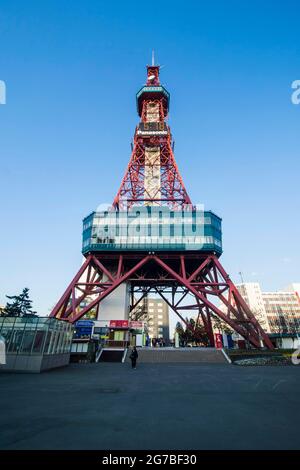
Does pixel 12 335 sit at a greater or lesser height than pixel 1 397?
greater

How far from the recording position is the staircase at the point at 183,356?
28.0 m

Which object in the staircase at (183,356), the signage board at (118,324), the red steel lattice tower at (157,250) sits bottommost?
the staircase at (183,356)

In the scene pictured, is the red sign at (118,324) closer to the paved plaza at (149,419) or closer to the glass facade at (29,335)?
the glass facade at (29,335)

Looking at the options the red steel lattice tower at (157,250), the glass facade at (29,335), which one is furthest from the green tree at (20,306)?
the glass facade at (29,335)

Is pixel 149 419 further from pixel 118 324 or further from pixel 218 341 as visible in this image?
pixel 118 324

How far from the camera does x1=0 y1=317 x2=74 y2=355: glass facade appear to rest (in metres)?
18.4

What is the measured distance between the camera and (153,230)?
152ft

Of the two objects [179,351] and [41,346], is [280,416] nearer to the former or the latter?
[41,346]

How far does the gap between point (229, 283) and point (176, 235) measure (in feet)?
39.4

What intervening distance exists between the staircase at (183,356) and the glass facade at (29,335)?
12.1 meters

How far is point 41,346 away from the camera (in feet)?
61.1

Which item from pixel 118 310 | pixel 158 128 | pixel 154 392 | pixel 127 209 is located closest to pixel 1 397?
pixel 154 392
